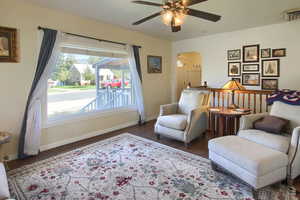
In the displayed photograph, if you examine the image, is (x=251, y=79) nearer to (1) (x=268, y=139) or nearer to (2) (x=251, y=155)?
(1) (x=268, y=139)

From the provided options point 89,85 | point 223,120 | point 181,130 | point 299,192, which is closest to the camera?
point 299,192

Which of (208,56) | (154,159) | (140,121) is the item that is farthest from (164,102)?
(154,159)

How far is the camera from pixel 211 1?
9.69 feet

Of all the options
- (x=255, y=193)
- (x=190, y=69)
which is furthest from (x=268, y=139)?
(x=190, y=69)

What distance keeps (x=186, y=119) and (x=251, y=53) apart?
254 centimetres

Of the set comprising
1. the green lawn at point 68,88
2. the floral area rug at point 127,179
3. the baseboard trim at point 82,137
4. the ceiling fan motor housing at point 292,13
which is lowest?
the floral area rug at point 127,179

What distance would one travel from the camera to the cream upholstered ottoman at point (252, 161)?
1.91 meters

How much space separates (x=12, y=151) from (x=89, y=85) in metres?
1.88

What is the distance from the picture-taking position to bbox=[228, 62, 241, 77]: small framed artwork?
185 inches

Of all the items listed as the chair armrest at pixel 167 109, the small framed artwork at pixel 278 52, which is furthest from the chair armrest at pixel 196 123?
the small framed artwork at pixel 278 52

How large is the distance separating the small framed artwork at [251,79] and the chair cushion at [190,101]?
1.53m

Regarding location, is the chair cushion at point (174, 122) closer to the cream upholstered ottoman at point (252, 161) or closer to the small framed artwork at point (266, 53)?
the cream upholstered ottoman at point (252, 161)

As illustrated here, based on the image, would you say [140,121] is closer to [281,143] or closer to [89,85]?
[89,85]

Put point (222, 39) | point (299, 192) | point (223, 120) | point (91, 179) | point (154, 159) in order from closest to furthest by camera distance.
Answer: point (299, 192) → point (91, 179) → point (154, 159) → point (223, 120) → point (222, 39)
